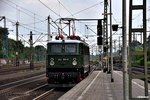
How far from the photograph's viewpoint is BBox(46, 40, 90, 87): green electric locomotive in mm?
27361

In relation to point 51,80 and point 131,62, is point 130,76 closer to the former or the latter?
point 131,62

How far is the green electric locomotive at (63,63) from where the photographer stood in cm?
2736

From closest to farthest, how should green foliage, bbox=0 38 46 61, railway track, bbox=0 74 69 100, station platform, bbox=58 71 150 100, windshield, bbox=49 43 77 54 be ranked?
1. station platform, bbox=58 71 150 100
2. railway track, bbox=0 74 69 100
3. windshield, bbox=49 43 77 54
4. green foliage, bbox=0 38 46 61

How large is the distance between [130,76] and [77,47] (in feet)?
48.2

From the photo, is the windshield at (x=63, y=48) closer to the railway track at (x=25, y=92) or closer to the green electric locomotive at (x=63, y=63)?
the green electric locomotive at (x=63, y=63)

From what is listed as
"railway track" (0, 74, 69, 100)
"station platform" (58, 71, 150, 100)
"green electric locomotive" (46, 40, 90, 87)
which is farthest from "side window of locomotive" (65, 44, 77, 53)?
"railway track" (0, 74, 69, 100)

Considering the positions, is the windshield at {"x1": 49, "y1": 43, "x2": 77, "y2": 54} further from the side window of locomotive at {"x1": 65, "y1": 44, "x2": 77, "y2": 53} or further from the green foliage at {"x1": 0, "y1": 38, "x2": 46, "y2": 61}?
the green foliage at {"x1": 0, "y1": 38, "x2": 46, "y2": 61}

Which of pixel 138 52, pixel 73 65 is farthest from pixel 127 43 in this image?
pixel 73 65

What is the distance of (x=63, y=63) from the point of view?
2747cm

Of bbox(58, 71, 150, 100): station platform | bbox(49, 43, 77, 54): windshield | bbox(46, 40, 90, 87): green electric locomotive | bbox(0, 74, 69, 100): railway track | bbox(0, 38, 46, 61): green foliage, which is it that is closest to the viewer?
bbox(58, 71, 150, 100): station platform

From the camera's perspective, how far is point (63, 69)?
2752 cm

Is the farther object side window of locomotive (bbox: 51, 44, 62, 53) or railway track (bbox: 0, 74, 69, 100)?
side window of locomotive (bbox: 51, 44, 62, 53)

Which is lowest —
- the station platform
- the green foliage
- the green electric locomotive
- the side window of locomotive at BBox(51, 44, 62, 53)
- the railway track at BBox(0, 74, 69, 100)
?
the railway track at BBox(0, 74, 69, 100)

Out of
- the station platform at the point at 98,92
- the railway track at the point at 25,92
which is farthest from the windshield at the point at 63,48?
the railway track at the point at 25,92
